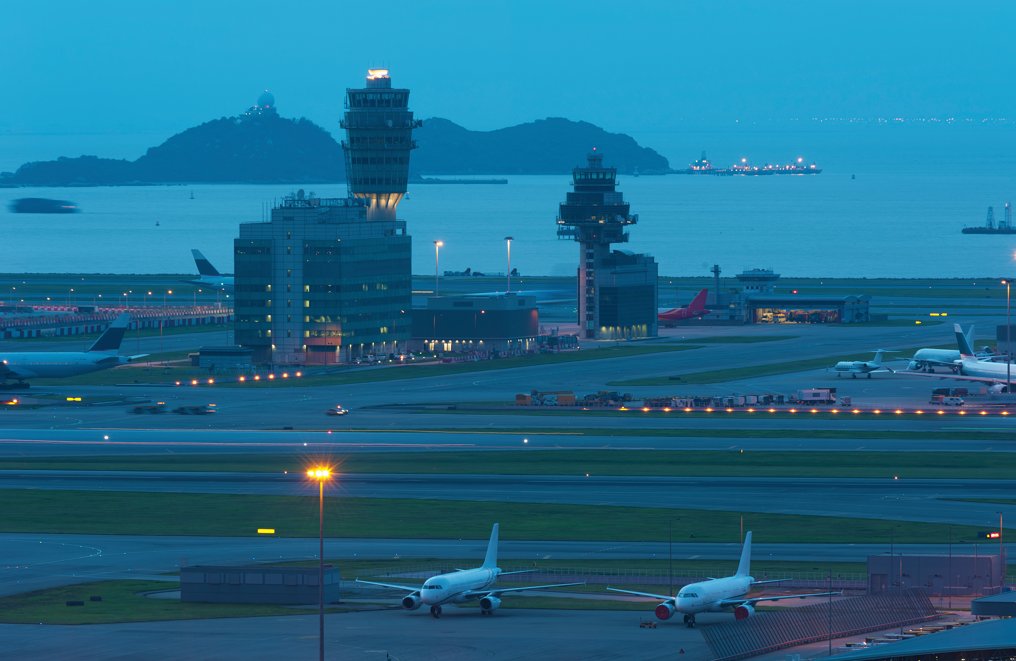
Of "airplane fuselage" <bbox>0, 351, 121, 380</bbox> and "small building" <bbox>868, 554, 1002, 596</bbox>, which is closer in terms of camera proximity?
"small building" <bbox>868, 554, 1002, 596</bbox>

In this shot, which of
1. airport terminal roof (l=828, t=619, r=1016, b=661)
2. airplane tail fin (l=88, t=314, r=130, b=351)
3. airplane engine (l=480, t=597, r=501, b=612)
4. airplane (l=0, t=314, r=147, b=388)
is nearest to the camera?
airport terminal roof (l=828, t=619, r=1016, b=661)

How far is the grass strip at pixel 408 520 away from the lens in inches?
2832

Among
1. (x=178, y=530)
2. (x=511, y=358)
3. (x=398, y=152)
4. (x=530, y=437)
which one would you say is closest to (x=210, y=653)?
(x=178, y=530)

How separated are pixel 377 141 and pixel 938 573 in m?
133

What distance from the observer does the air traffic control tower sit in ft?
598

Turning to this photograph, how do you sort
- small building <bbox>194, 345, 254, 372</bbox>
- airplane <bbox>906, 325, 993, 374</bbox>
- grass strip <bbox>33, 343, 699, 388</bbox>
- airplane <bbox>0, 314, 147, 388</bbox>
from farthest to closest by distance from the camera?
small building <bbox>194, 345, 254, 372</bbox>, grass strip <bbox>33, 343, 699, 388</bbox>, airplane <bbox>906, 325, 993, 374</bbox>, airplane <bbox>0, 314, 147, 388</bbox>

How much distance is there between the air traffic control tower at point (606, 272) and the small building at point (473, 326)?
13.4 meters

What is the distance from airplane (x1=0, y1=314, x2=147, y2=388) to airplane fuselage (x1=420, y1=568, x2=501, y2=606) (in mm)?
85752

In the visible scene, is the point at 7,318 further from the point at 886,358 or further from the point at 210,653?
the point at 210,653

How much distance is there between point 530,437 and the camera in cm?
10544

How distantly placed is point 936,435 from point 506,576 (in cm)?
5324

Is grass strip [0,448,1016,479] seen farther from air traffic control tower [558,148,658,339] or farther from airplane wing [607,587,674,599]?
air traffic control tower [558,148,658,339]

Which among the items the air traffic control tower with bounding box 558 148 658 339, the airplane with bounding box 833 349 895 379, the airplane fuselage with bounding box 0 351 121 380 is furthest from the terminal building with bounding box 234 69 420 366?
the airplane with bounding box 833 349 895 379

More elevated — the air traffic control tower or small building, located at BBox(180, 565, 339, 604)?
the air traffic control tower
